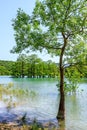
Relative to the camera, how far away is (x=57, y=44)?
21859mm

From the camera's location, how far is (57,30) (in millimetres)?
20266

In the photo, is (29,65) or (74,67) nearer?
(74,67)

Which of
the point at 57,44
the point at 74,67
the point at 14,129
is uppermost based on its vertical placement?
the point at 57,44

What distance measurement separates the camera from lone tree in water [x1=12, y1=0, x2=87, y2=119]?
66.3 feet

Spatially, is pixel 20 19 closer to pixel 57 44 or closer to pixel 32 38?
pixel 32 38

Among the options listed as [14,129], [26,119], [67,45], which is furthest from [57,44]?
[14,129]

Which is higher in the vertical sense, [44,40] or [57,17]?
[57,17]

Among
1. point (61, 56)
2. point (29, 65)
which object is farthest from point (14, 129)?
point (29, 65)

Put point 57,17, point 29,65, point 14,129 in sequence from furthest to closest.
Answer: point 29,65
point 57,17
point 14,129

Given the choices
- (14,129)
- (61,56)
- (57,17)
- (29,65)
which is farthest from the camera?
(29,65)

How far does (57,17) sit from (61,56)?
2.92 meters

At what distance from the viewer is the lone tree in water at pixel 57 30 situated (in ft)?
66.3

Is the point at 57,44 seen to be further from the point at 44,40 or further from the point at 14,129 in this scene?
the point at 14,129

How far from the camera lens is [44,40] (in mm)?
21484
